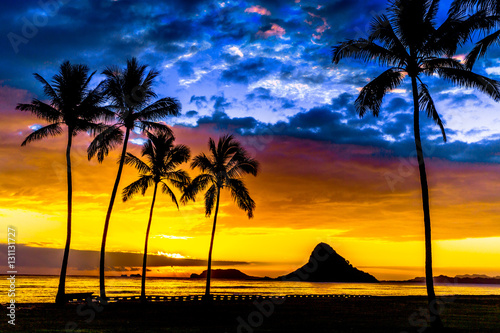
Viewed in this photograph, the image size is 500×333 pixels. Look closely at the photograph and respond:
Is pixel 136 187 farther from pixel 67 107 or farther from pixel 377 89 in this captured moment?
pixel 377 89

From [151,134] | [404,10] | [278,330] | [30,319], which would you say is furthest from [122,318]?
[404,10]

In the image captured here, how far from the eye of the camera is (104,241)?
29219 mm

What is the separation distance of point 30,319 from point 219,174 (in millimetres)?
20291

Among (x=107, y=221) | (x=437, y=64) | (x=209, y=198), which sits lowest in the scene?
(x=107, y=221)

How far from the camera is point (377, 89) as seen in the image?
1945cm

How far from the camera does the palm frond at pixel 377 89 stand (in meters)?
19.2

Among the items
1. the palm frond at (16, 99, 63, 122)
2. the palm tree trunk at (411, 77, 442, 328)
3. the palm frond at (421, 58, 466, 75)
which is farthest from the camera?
the palm frond at (16, 99, 63, 122)

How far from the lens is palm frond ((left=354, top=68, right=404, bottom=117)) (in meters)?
19.2

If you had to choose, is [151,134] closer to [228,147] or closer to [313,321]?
[228,147]

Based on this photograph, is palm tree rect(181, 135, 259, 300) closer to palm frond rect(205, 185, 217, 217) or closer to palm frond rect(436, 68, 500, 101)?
palm frond rect(205, 185, 217, 217)

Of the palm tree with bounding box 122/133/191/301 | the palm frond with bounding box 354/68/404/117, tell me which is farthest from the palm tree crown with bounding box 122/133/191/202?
the palm frond with bounding box 354/68/404/117

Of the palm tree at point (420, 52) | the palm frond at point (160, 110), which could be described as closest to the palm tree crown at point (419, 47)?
the palm tree at point (420, 52)

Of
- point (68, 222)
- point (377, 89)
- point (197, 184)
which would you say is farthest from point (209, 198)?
point (377, 89)

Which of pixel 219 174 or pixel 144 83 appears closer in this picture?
pixel 144 83
